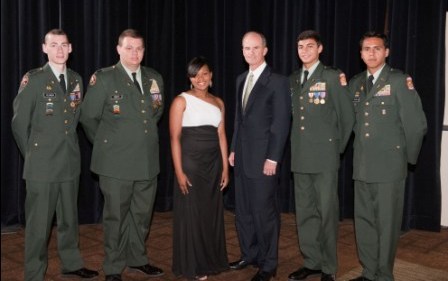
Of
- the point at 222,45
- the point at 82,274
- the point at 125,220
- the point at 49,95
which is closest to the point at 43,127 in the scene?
the point at 49,95

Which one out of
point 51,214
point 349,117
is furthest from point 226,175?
point 51,214

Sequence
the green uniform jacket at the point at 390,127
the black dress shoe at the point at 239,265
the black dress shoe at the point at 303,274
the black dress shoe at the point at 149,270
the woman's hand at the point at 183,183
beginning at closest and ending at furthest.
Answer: the green uniform jacket at the point at 390,127
the woman's hand at the point at 183,183
the black dress shoe at the point at 303,274
the black dress shoe at the point at 149,270
the black dress shoe at the point at 239,265

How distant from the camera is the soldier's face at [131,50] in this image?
3.23m

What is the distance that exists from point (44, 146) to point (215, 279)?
1527 mm

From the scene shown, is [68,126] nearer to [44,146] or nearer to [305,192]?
[44,146]

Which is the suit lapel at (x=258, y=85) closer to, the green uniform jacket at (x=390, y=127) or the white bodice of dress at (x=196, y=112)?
the white bodice of dress at (x=196, y=112)

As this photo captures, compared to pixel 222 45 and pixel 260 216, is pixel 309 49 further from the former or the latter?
pixel 222 45

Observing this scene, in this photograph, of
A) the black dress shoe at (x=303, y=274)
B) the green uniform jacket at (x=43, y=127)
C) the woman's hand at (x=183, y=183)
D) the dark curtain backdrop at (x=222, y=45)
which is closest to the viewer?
the green uniform jacket at (x=43, y=127)

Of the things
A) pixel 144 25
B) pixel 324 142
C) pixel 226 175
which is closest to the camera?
pixel 324 142

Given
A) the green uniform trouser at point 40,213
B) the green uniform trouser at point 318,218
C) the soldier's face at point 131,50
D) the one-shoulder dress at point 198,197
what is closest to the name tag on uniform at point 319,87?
the green uniform trouser at point 318,218

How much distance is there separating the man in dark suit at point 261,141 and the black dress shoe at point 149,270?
2.36 ft

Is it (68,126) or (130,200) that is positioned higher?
(68,126)

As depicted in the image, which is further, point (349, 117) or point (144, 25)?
point (144, 25)

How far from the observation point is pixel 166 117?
576 centimetres
